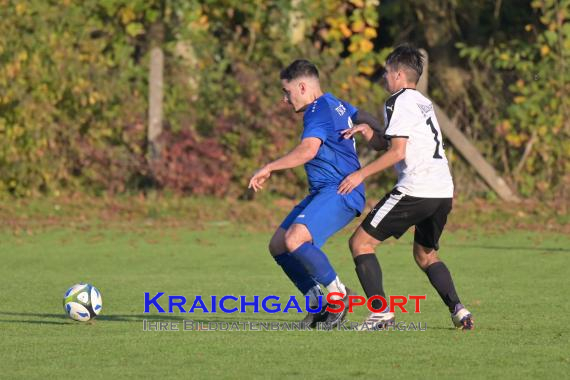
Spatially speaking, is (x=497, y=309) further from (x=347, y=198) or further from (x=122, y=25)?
(x=122, y=25)

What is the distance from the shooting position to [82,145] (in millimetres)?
19859

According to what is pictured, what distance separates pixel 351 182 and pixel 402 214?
0.39 metres

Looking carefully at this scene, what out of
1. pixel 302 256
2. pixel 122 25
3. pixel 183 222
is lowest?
pixel 183 222

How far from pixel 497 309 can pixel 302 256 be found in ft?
7.23

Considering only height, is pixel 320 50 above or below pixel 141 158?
above

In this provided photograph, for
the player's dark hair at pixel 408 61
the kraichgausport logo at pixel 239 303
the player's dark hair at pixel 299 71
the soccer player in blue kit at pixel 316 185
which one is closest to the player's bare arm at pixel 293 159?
the soccer player in blue kit at pixel 316 185

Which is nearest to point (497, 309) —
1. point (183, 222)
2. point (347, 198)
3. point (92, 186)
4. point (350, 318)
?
point (350, 318)

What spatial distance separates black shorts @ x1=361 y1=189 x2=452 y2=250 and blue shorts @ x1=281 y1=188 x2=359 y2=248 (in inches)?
8.1

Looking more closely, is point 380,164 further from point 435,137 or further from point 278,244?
point 278,244

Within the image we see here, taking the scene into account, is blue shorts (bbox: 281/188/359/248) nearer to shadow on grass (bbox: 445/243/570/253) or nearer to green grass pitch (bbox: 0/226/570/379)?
green grass pitch (bbox: 0/226/570/379)

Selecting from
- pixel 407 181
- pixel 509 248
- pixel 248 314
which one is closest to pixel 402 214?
pixel 407 181

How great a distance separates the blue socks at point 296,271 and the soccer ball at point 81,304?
137cm

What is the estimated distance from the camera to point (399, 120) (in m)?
8.26

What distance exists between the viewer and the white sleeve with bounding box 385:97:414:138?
8234mm
